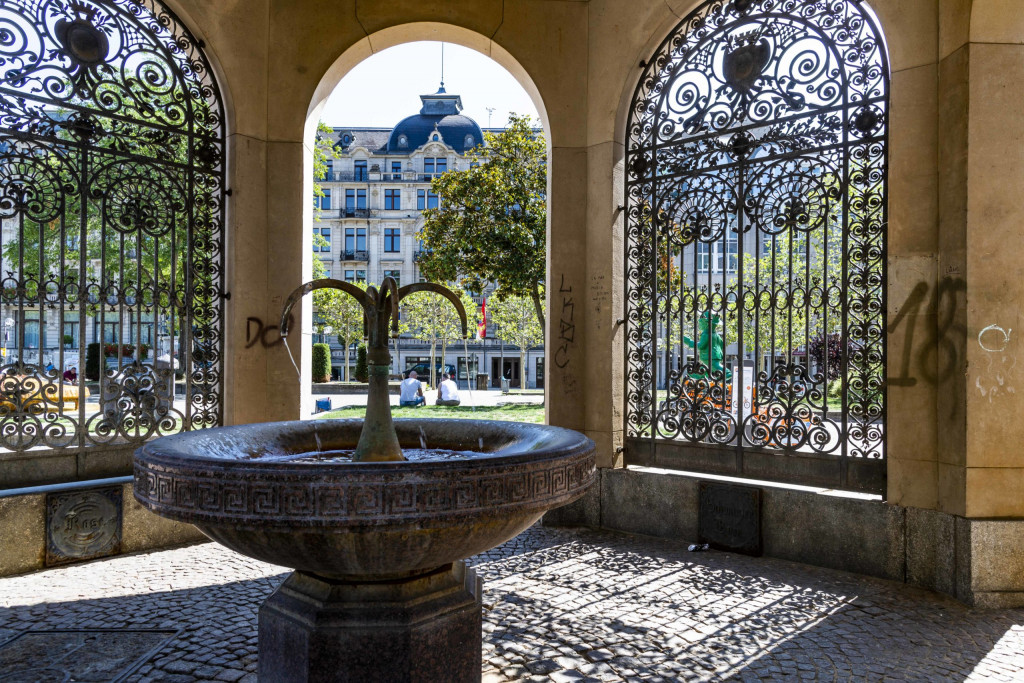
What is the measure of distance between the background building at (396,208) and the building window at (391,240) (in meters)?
0.07

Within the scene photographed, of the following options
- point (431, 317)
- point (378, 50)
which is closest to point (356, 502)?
point (378, 50)

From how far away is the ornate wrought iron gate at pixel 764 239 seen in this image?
17.9 ft

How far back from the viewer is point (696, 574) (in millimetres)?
5285

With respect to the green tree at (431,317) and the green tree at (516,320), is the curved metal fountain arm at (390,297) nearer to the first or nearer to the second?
Answer: the green tree at (516,320)

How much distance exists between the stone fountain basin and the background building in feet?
135

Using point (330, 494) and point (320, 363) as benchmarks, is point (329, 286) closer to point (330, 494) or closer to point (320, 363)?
point (330, 494)

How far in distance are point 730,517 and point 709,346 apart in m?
1.52

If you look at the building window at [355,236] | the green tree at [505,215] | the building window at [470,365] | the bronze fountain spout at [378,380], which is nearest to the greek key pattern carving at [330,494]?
the bronze fountain spout at [378,380]

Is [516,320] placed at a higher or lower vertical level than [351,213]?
lower

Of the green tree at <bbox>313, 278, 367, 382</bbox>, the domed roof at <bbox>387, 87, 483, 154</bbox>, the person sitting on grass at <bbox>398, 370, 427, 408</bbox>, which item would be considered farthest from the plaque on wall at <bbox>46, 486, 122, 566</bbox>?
the domed roof at <bbox>387, 87, 483, 154</bbox>

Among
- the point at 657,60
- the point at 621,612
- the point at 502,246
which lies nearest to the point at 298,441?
the point at 621,612

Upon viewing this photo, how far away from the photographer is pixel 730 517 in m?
5.87

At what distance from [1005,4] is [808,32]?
1.50m

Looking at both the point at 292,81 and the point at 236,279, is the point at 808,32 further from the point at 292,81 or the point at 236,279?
the point at 236,279
